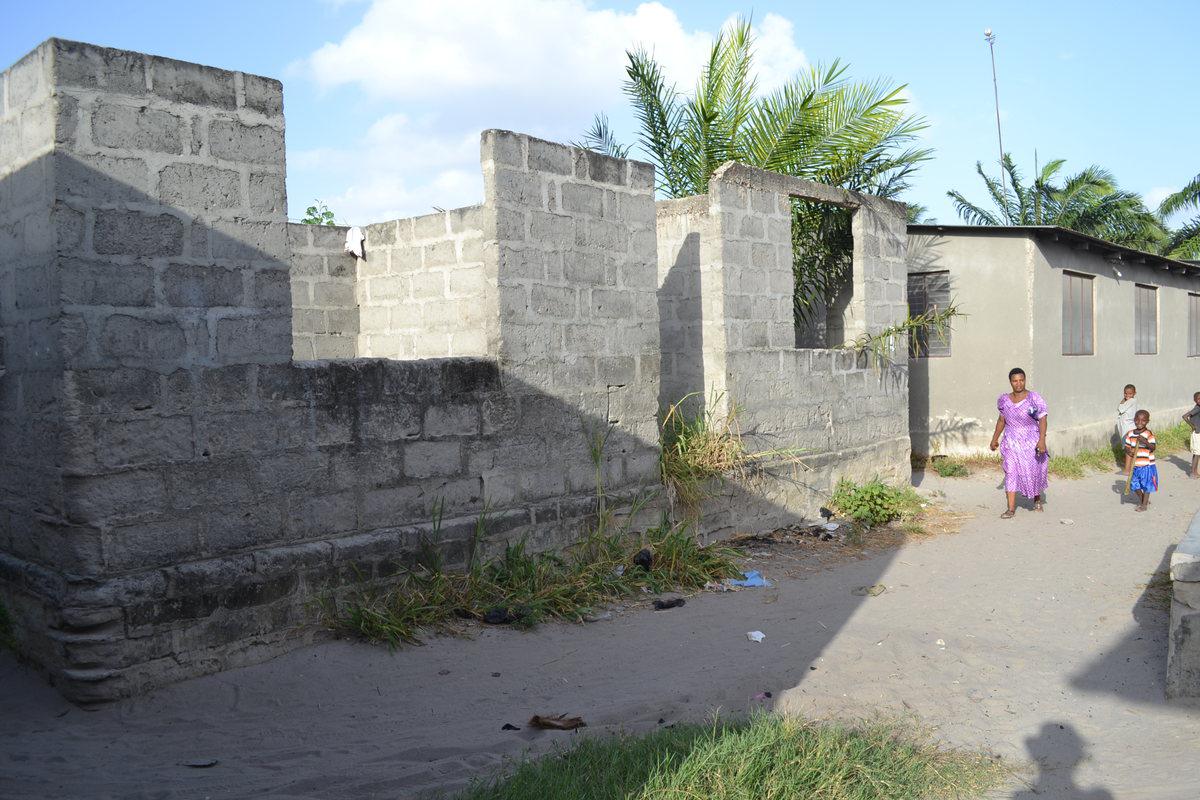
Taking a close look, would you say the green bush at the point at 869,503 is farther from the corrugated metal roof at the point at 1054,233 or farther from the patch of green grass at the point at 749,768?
the patch of green grass at the point at 749,768

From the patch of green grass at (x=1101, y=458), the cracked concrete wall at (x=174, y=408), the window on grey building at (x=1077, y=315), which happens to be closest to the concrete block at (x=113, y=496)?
the cracked concrete wall at (x=174, y=408)

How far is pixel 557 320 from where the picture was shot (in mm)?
6227

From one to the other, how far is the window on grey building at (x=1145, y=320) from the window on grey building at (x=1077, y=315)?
2057 mm

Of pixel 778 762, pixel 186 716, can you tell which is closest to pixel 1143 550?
pixel 778 762

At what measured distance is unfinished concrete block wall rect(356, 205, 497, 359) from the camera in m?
7.04

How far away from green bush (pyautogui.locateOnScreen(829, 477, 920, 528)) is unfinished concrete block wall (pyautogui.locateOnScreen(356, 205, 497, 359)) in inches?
154

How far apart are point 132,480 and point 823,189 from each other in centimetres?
671

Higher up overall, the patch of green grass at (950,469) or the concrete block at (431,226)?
the concrete block at (431,226)

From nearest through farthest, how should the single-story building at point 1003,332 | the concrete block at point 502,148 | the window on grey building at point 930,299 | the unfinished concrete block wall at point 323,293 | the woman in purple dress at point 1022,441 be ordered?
1. the concrete block at point 502,148
2. the unfinished concrete block wall at point 323,293
3. the woman in purple dress at point 1022,441
4. the single-story building at point 1003,332
5. the window on grey building at point 930,299

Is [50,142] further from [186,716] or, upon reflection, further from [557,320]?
[557,320]

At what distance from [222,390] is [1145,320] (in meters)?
15.5

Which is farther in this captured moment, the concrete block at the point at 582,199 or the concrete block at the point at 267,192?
the concrete block at the point at 582,199

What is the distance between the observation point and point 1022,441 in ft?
30.2

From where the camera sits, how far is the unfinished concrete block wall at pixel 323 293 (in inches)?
300
